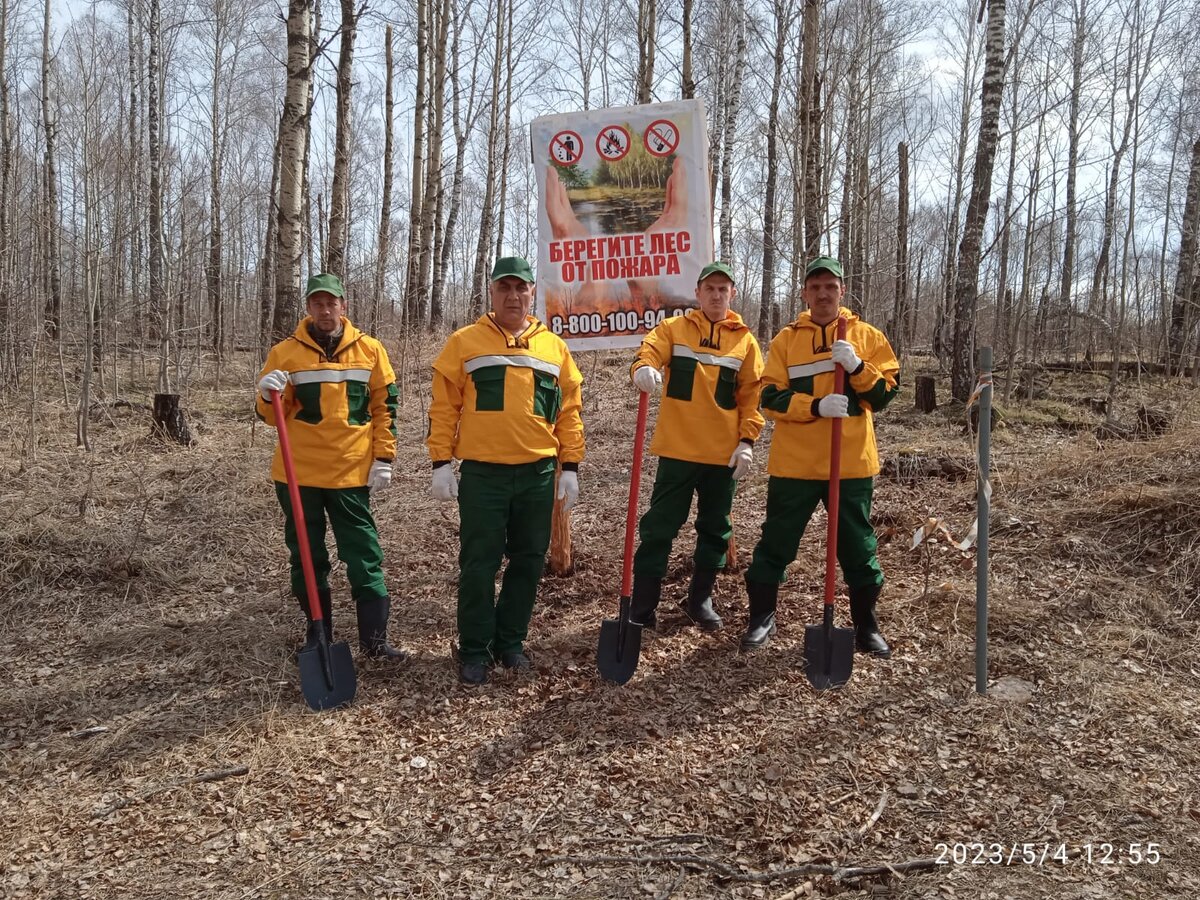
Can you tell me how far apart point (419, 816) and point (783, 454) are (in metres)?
2.41

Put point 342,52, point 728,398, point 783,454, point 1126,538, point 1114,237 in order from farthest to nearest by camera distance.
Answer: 1. point 1114,237
2. point 342,52
3. point 1126,538
4. point 728,398
5. point 783,454

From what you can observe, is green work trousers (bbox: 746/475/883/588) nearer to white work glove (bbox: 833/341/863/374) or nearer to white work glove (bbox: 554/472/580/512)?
white work glove (bbox: 833/341/863/374)

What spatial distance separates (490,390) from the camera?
12.1ft

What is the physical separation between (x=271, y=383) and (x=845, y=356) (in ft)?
9.46

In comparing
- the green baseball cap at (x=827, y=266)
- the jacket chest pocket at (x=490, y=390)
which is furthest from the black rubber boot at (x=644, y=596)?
the green baseball cap at (x=827, y=266)

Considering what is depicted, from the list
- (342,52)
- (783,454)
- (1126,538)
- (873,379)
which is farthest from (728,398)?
(342,52)

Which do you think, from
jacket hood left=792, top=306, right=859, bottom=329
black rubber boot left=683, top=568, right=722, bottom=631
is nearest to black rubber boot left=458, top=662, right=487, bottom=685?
black rubber boot left=683, top=568, right=722, bottom=631

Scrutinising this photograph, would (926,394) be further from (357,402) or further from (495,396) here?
(357,402)

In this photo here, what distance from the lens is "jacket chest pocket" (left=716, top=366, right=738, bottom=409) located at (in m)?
4.06

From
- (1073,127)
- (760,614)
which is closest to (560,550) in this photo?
(760,614)

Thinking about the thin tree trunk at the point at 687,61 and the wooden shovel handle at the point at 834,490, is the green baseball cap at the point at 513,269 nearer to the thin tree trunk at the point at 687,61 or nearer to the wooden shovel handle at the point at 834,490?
the wooden shovel handle at the point at 834,490

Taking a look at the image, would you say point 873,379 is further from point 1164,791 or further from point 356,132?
point 356,132

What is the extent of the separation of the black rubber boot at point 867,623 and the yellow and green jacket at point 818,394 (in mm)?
650

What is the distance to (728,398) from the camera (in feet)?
13.5
